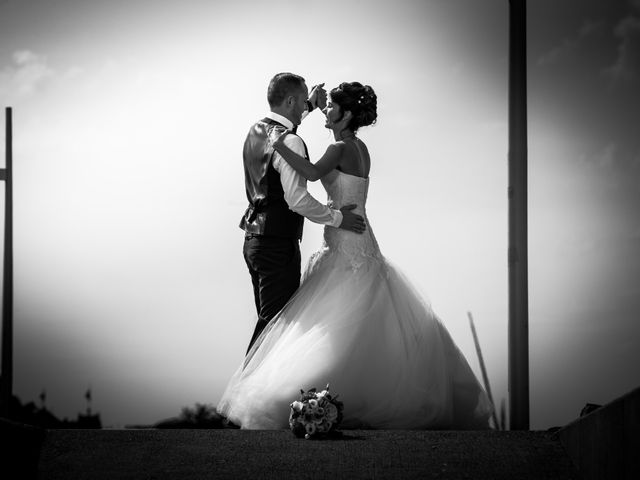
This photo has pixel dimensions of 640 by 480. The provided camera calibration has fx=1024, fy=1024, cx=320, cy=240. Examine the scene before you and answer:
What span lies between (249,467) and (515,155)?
210 centimetres

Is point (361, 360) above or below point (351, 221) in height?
below

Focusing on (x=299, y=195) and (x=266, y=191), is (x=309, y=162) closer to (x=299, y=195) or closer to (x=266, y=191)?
(x=299, y=195)

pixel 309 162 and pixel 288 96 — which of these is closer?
pixel 309 162

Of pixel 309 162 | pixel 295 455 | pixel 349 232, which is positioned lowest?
pixel 295 455

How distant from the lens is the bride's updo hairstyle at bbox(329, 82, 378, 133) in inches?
222

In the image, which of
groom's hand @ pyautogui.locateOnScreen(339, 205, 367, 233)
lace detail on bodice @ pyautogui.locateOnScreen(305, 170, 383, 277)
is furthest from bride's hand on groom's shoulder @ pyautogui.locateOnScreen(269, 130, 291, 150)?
groom's hand @ pyautogui.locateOnScreen(339, 205, 367, 233)

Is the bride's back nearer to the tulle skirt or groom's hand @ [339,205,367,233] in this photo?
groom's hand @ [339,205,367,233]

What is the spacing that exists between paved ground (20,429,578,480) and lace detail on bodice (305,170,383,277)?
48.5 inches

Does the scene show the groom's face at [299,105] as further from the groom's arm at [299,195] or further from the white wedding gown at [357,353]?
the white wedding gown at [357,353]

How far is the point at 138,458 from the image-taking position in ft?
14.1

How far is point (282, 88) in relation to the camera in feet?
18.8

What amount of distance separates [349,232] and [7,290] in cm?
286

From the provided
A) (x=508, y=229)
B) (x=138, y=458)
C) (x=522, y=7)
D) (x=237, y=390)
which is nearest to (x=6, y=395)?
(x=237, y=390)

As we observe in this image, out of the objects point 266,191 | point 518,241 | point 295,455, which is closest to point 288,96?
point 266,191
